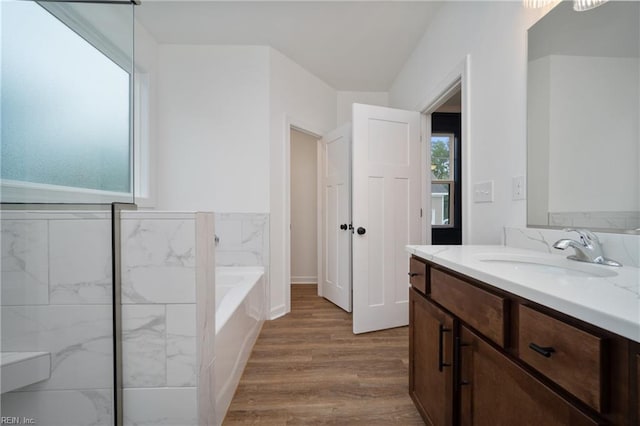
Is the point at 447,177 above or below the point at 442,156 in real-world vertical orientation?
below

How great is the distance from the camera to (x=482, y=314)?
2.67 ft

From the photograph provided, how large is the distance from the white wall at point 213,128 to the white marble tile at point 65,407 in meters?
1.93

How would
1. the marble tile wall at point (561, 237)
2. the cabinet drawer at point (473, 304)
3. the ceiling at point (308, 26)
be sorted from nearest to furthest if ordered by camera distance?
the cabinet drawer at point (473, 304) < the marble tile wall at point (561, 237) < the ceiling at point (308, 26)

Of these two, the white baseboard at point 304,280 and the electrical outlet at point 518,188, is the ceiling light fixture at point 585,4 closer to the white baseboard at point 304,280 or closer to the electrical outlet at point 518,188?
the electrical outlet at point 518,188

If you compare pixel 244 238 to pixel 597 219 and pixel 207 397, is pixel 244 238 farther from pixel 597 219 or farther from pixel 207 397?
pixel 597 219

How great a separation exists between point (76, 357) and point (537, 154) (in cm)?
194

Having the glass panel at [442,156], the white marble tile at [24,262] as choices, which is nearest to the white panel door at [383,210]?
the glass panel at [442,156]

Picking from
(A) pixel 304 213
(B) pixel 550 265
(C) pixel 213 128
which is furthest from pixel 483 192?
(A) pixel 304 213

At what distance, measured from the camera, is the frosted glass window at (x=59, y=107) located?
78 cm

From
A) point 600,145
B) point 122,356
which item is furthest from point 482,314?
point 122,356

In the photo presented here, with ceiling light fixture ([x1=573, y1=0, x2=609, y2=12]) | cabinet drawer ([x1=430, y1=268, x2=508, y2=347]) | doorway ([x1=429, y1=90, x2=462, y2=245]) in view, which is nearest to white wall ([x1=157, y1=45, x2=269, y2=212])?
cabinet drawer ([x1=430, y1=268, x2=508, y2=347])

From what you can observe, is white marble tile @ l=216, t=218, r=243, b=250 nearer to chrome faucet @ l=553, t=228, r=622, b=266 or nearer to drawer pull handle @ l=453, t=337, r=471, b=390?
drawer pull handle @ l=453, t=337, r=471, b=390

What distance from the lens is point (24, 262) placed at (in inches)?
32.2

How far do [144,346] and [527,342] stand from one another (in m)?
1.16
